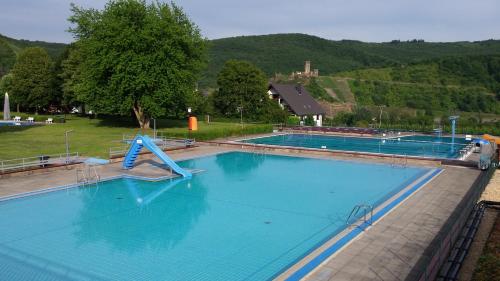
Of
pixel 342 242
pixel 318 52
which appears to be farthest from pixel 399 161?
pixel 318 52

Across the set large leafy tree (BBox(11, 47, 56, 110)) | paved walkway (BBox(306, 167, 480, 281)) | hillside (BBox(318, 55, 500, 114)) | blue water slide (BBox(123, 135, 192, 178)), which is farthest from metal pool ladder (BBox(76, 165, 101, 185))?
hillside (BBox(318, 55, 500, 114))

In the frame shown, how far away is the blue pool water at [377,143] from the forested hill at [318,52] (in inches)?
2638

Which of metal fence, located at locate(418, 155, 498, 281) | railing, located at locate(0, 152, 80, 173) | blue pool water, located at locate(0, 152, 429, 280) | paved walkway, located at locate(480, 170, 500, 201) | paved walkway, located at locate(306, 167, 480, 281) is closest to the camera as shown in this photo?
metal fence, located at locate(418, 155, 498, 281)

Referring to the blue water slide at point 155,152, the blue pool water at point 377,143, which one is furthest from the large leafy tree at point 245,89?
the blue water slide at point 155,152

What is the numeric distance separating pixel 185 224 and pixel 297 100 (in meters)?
45.3

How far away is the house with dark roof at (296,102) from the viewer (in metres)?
56.2

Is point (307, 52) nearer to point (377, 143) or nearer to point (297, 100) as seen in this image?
→ point (297, 100)

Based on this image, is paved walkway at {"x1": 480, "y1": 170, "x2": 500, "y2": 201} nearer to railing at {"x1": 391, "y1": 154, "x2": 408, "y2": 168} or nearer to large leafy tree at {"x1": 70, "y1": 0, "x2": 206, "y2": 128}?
railing at {"x1": 391, "y1": 154, "x2": 408, "y2": 168}

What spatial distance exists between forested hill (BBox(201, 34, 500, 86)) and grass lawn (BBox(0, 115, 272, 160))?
6405 cm

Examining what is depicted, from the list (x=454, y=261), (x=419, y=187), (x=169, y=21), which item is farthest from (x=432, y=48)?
(x=454, y=261)

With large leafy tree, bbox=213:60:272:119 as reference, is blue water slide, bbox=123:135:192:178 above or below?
below

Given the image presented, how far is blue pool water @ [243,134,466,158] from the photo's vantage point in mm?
33719

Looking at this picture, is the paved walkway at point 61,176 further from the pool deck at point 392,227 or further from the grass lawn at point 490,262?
the grass lawn at point 490,262

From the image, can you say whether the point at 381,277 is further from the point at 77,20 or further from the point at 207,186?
the point at 77,20
